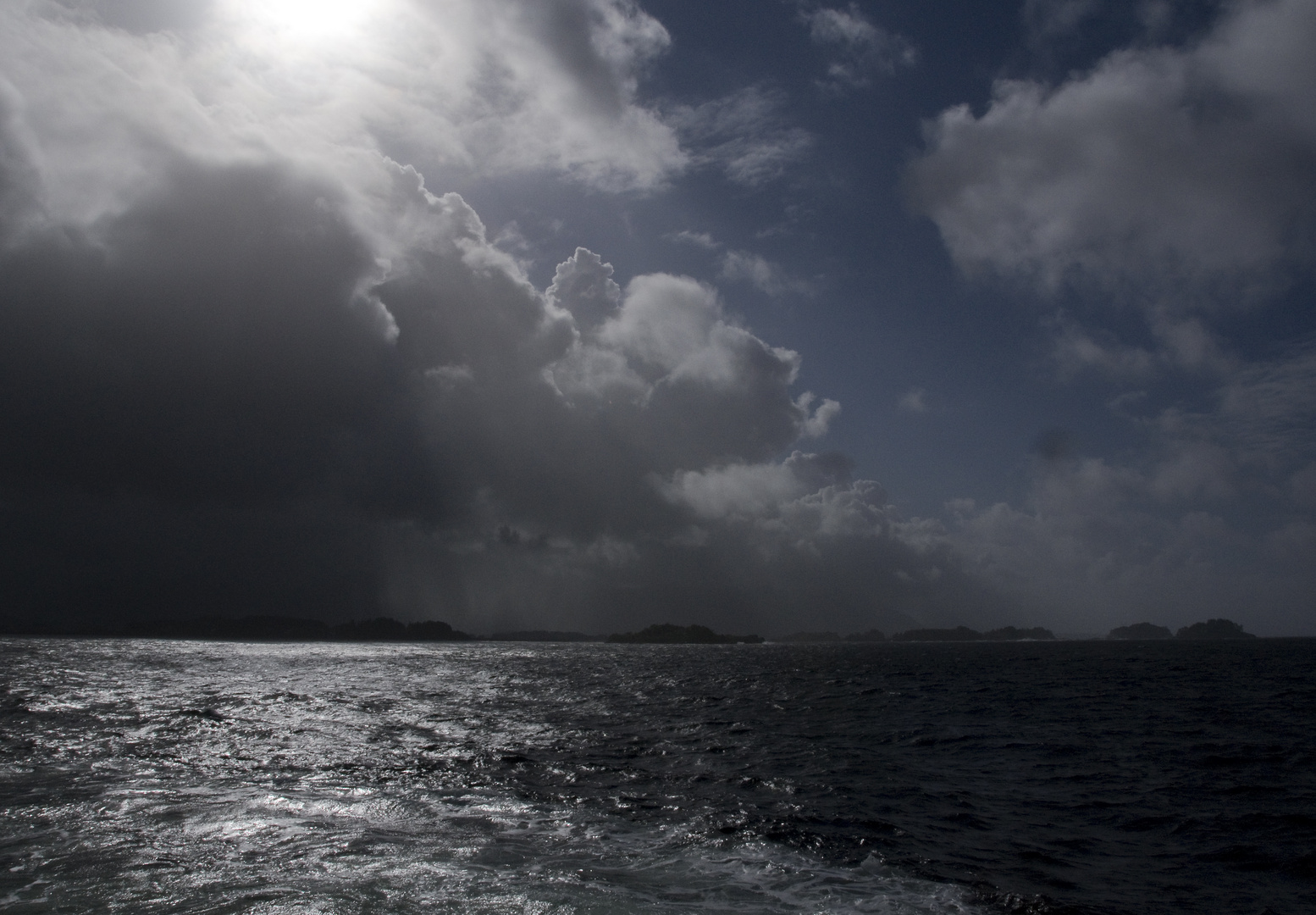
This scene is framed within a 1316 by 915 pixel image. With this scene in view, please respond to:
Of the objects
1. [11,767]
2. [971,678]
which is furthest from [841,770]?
[971,678]

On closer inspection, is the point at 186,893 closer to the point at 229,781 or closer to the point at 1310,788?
the point at 229,781

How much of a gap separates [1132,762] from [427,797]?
32.0 metres

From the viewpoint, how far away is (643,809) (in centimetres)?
2503

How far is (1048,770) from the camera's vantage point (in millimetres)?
33594

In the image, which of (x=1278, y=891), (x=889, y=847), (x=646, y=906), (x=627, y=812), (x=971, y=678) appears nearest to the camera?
(x=646, y=906)

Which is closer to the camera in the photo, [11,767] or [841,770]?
[11,767]

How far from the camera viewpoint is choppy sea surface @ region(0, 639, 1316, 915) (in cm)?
1672

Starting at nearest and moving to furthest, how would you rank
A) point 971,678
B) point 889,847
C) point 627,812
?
point 889,847, point 627,812, point 971,678

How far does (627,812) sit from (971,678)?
262 ft

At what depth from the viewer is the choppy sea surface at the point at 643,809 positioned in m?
16.7

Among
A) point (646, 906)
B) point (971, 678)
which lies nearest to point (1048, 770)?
point (646, 906)

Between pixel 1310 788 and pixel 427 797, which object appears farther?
pixel 1310 788

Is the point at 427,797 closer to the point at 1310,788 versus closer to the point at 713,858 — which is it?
the point at 713,858

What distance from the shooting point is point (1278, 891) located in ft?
63.1
